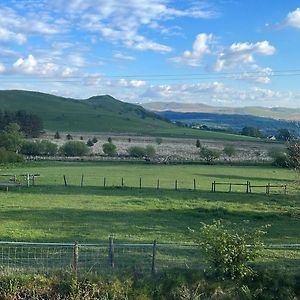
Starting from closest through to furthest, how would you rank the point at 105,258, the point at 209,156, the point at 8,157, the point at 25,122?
the point at 105,258 < the point at 8,157 < the point at 209,156 < the point at 25,122

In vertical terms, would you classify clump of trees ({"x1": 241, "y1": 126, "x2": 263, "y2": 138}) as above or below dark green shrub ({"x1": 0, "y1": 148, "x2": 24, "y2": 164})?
above

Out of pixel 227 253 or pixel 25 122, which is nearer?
pixel 227 253

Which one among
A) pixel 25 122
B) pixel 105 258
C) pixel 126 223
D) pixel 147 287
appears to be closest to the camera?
pixel 147 287

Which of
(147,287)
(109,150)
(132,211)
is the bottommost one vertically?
(132,211)

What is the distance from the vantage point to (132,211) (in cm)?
3045

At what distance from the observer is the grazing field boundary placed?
13364 millimetres

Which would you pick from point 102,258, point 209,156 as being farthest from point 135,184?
point 209,156

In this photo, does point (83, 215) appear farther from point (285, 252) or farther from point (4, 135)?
point (4, 135)

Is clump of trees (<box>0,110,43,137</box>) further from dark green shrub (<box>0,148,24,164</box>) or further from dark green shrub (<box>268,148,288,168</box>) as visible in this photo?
dark green shrub (<box>268,148,288,168</box>)

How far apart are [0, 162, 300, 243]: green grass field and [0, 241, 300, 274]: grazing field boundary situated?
8.05 feet

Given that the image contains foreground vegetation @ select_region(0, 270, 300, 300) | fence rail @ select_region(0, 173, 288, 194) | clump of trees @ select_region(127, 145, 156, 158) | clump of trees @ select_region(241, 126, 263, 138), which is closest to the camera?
foreground vegetation @ select_region(0, 270, 300, 300)

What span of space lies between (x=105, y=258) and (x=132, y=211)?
47.8 ft

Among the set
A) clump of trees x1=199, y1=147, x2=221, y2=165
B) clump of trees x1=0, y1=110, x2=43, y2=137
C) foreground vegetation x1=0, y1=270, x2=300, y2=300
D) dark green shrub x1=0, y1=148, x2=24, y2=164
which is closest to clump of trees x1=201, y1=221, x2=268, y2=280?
foreground vegetation x1=0, y1=270, x2=300, y2=300

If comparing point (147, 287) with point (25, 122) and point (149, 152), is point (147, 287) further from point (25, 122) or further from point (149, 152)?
point (25, 122)
